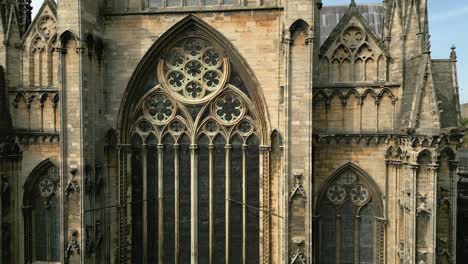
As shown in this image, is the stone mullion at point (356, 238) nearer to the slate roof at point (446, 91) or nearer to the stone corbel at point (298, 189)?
the stone corbel at point (298, 189)

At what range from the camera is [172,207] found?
15219 millimetres

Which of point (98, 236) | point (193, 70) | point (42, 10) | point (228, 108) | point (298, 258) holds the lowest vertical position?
point (298, 258)

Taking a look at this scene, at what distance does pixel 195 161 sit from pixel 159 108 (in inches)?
111

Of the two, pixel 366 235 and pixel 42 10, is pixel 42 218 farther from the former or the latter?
pixel 366 235

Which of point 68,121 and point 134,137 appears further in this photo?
point 134,137

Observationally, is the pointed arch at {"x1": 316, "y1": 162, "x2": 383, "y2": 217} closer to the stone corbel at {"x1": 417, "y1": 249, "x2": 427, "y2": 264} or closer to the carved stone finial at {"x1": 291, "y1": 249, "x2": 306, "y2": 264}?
the stone corbel at {"x1": 417, "y1": 249, "x2": 427, "y2": 264}

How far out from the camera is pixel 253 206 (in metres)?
14.9

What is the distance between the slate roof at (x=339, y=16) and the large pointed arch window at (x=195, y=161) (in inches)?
224

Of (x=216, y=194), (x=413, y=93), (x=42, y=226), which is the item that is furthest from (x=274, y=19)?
(x=42, y=226)

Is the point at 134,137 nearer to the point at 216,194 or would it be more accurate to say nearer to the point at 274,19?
the point at 216,194

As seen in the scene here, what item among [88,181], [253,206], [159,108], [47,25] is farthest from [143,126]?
[47,25]

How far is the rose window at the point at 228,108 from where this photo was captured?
49.6 ft

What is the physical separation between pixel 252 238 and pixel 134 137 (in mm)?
6701

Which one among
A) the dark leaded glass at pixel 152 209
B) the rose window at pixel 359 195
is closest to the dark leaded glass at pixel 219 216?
the dark leaded glass at pixel 152 209
